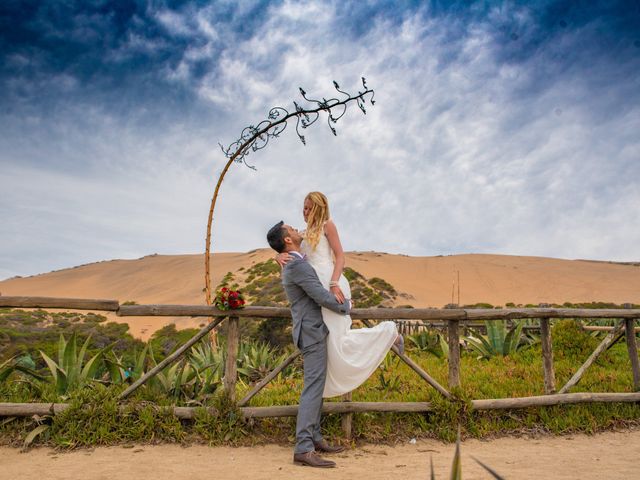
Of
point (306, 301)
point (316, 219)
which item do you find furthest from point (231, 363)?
point (316, 219)

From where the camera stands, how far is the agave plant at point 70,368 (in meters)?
4.68

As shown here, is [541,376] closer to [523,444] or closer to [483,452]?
[523,444]

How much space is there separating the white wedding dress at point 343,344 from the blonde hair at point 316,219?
6cm

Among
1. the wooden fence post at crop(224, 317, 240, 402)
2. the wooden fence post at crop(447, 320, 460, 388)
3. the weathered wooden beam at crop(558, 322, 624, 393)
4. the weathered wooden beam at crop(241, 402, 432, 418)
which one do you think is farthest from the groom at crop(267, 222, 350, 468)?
the weathered wooden beam at crop(558, 322, 624, 393)

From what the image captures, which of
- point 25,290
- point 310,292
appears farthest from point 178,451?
point 25,290

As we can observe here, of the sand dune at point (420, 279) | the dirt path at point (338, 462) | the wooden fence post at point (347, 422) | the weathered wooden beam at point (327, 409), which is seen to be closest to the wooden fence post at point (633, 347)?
the dirt path at point (338, 462)

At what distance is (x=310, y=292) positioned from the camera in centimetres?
389

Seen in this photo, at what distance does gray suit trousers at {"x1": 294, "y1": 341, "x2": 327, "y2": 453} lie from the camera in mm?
3900

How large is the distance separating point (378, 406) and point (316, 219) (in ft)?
6.30

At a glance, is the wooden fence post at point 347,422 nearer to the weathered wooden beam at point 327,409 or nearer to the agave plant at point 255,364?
the weathered wooden beam at point 327,409

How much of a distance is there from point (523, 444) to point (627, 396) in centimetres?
165

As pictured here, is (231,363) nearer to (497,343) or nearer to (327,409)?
(327,409)

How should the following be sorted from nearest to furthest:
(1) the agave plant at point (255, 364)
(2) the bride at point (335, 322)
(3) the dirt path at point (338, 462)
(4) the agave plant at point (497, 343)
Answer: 1. (3) the dirt path at point (338, 462)
2. (2) the bride at point (335, 322)
3. (1) the agave plant at point (255, 364)
4. (4) the agave plant at point (497, 343)

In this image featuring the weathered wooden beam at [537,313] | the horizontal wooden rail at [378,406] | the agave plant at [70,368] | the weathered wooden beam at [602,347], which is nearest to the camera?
the horizontal wooden rail at [378,406]
